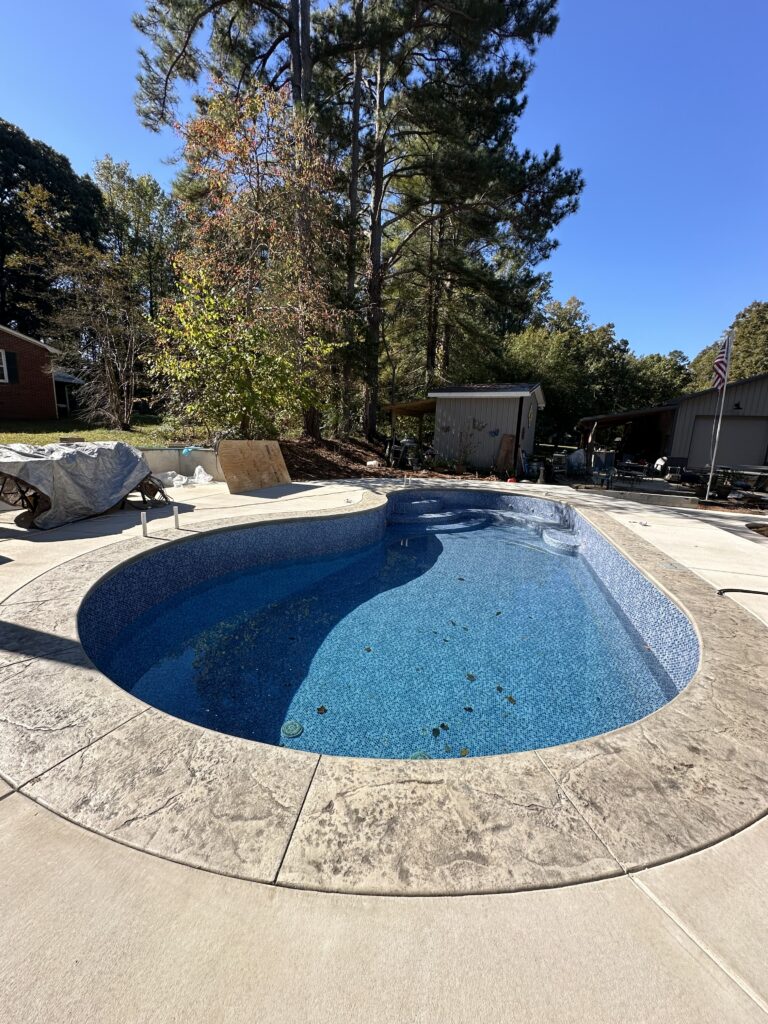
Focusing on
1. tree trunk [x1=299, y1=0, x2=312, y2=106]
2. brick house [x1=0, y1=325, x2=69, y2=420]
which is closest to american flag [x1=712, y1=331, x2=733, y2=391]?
tree trunk [x1=299, y1=0, x2=312, y2=106]

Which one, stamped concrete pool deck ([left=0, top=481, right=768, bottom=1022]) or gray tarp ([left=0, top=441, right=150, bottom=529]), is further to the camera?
gray tarp ([left=0, top=441, right=150, bottom=529])

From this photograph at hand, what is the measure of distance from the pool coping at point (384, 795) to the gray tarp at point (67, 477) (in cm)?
351

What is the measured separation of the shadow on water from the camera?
3.26 meters

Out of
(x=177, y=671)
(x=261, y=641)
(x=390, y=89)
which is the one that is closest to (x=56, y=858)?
(x=177, y=671)

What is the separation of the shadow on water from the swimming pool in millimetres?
16

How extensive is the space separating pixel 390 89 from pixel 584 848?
20858mm

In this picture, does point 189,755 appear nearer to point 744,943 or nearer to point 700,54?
point 744,943

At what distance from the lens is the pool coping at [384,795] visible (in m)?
1.55

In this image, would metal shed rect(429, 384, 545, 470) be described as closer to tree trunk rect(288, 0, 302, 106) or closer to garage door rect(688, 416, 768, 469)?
garage door rect(688, 416, 768, 469)

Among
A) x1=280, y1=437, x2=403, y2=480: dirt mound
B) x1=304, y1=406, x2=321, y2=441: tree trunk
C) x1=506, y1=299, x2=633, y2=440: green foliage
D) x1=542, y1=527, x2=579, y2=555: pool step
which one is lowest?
x1=542, y1=527, x2=579, y2=555: pool step

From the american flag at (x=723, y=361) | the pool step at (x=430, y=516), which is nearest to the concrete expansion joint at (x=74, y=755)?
the pool step at (x=430, y=516)

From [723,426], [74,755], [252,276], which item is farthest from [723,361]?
[74,755]

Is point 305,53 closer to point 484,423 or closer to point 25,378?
point 484,423

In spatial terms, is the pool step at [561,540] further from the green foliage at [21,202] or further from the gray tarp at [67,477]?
the green foliage at [21,202]
